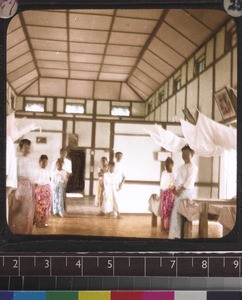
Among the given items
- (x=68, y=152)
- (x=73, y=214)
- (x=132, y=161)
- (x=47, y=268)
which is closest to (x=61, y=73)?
(x=68, y=152)

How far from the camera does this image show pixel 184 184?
1295 mm

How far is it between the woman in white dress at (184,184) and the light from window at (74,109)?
0.40 metres

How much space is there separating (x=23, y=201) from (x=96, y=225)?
0.93ft

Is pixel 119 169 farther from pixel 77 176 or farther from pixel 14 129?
pixel 14 129

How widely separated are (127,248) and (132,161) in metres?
0.33

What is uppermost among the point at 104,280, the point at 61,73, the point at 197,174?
the point at 61,73

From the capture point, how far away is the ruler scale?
4.34 ft

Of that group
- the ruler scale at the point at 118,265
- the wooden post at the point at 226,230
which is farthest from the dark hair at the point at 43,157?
the wooden post at the point at 226,230

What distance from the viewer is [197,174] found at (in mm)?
1280

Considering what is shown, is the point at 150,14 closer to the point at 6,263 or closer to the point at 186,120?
the point at 186,120

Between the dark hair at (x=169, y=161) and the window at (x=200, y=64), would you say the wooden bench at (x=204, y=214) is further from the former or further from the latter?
the window at (x=200, y=64)

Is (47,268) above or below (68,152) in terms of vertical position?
below

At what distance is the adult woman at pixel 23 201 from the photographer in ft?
4.20

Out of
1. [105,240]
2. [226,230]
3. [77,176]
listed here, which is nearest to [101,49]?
[77,176]
